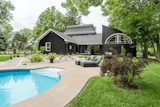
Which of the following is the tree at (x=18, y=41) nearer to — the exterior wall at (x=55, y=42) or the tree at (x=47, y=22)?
the tree at (x=47, y=22)

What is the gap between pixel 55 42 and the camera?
17.3 meters

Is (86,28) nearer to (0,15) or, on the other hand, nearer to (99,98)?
(0,15)

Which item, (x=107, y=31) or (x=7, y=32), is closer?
(x=107, y=31)

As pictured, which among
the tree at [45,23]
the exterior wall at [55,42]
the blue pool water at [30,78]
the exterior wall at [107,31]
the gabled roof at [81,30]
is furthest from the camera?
the tree at [45,23]

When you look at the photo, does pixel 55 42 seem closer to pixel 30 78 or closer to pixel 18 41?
pixel 30 78

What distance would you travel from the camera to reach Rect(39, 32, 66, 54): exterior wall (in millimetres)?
16891

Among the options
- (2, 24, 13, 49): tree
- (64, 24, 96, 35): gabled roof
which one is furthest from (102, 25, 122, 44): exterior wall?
(2, 24, 13, 49): tree

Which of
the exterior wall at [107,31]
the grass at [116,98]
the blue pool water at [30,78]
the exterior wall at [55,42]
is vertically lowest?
the blue pool water at [30,78]

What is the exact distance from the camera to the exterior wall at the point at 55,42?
1689 centimetres

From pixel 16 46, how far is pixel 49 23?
43.9ft

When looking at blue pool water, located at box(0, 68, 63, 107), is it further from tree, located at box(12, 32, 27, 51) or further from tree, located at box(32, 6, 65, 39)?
tree, located at box(12, 32, 27, 51)

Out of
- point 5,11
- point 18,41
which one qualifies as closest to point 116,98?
point 5,11

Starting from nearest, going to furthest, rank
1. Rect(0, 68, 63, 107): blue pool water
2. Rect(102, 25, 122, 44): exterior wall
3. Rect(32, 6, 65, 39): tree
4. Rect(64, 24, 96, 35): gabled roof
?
Rect(0, 68, 63, 107): blue pool water < Rect(102, 25, 122, 44): exterior wall < Rect(64, 24, 96, 35): gabled roof < Rect(32, 6, 65, 39): tree

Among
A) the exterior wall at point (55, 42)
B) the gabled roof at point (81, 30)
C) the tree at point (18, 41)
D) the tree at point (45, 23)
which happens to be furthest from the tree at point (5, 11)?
the gabled roof at point (81, 30)
